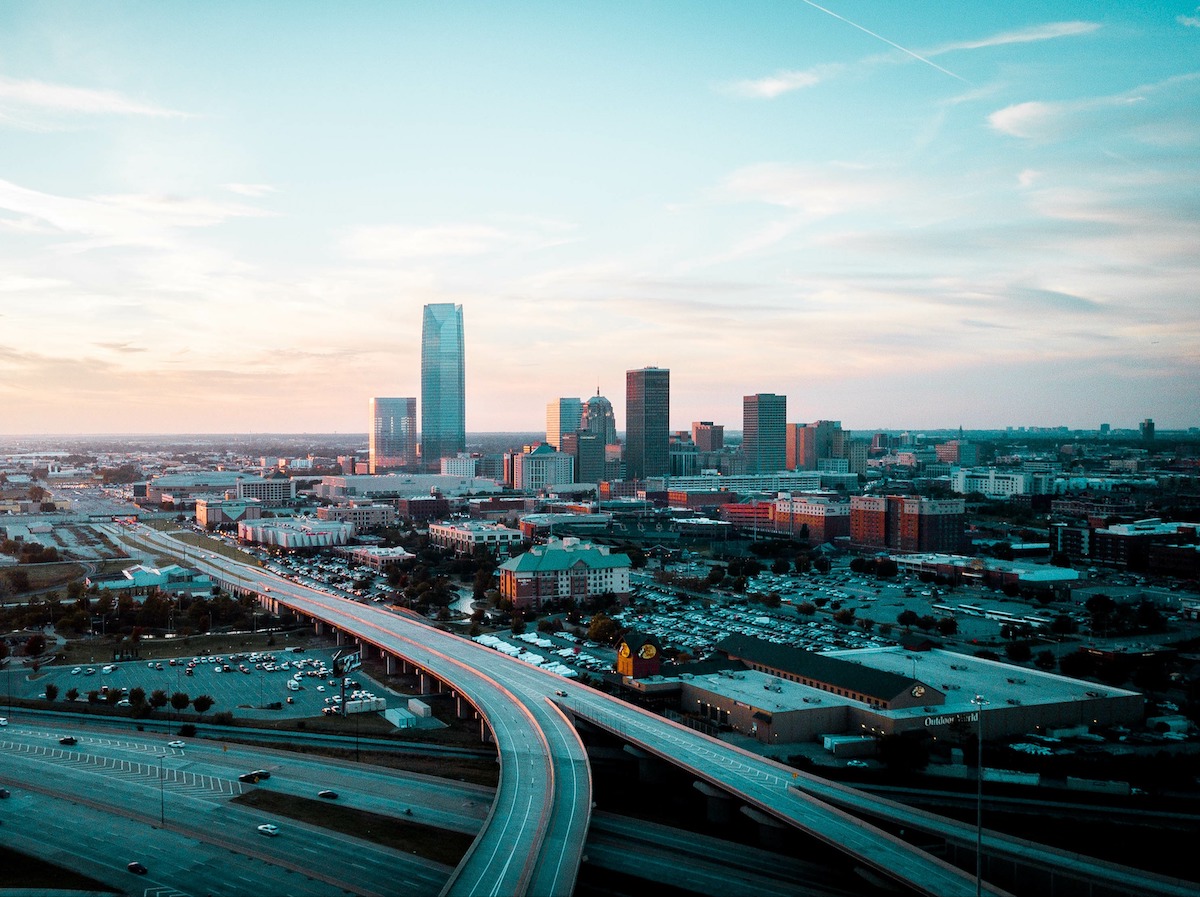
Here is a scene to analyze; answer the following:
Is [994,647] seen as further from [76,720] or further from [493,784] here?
[76,720]

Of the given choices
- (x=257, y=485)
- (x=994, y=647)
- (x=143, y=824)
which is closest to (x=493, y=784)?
(x=143, y=824)

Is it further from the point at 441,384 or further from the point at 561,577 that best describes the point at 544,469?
the point at 561,577

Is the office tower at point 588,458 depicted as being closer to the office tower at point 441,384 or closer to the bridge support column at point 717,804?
the office tower at point 441,384

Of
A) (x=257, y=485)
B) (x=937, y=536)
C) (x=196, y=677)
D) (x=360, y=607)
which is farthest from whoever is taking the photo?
(x=257, y=485)

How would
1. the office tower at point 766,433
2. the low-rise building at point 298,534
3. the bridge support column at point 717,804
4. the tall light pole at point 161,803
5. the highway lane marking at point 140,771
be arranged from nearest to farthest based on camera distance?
the tall light pole at point 161,803, the bridge support column at point 717,804, the highway lane marking at point 140,771, the low-rise building at point 298,534, the office tower at point 766,433

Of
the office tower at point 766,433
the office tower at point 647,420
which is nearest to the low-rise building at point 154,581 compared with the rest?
the office tower at point 647,420
